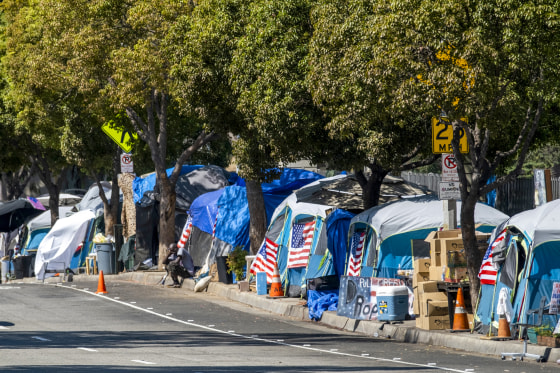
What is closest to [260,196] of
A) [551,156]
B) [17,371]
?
[17,371]

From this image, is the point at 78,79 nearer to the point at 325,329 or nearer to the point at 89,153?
the point at 89,153

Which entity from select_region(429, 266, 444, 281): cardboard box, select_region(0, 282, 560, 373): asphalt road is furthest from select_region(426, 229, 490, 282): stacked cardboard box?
select_region(0, 282, 560, 373): asphalt road

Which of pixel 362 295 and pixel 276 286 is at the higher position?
pixel 276 286

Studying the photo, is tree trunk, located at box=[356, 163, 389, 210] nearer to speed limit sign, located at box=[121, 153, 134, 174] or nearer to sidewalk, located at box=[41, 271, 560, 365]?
sidewalk, located at box=[41, 271, 560, 365]

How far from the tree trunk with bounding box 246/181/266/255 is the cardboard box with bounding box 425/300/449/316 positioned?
9669 millimetres

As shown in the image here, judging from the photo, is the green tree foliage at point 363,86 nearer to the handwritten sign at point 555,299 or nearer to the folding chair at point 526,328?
the handwritten sign at point 555,299

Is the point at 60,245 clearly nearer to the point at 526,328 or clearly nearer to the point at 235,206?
the point at 235,206

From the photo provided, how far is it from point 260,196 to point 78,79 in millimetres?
6854

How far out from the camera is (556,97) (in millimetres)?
14773

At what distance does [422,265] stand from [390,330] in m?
1.34

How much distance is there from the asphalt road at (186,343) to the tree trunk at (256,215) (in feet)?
8.83

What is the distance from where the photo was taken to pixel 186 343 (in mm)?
14578

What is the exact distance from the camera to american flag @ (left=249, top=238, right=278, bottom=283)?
2275 centimetres

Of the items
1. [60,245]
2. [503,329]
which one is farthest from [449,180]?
[60,245]
